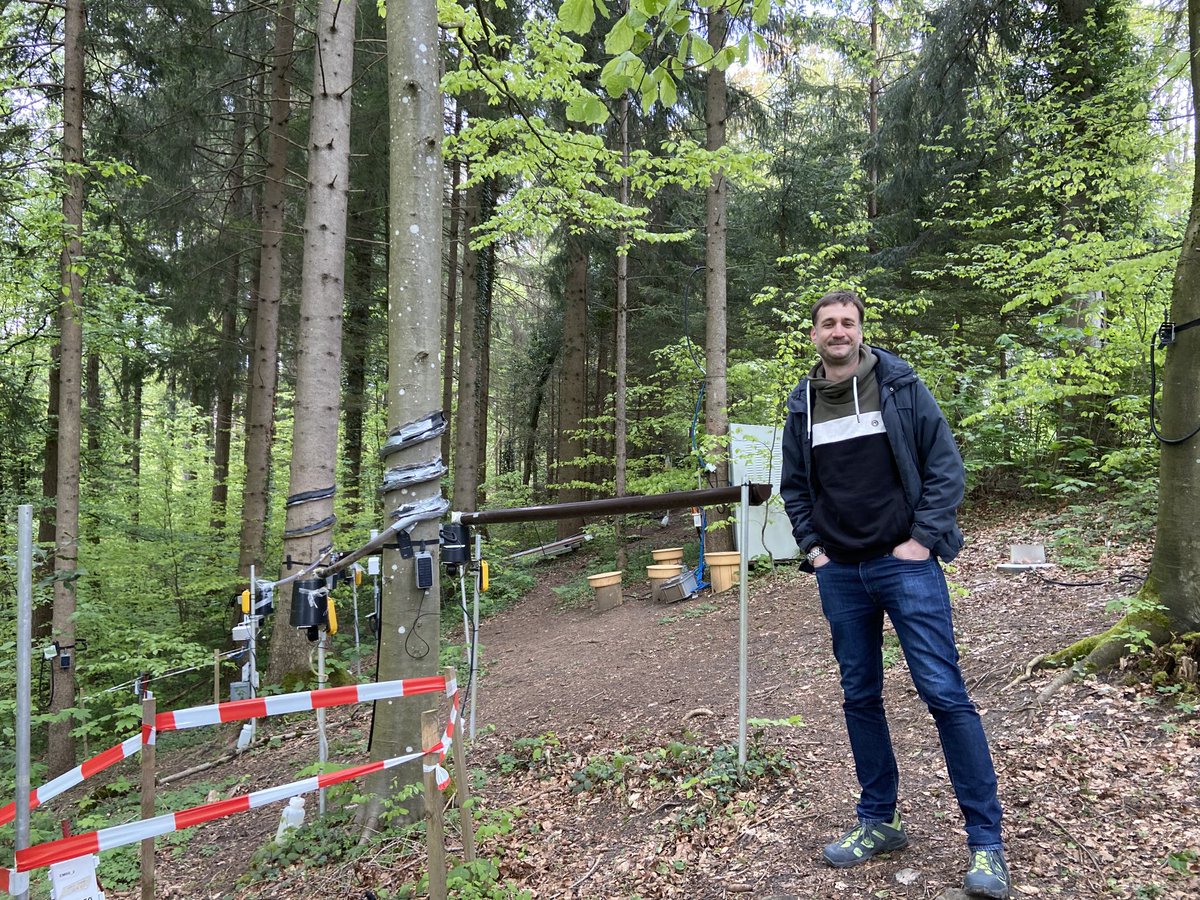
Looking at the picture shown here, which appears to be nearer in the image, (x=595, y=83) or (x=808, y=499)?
(x=808, y=499)

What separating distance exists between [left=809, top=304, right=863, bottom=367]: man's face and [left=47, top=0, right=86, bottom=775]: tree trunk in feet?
24.6

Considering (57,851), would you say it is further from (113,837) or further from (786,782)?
(786,782)

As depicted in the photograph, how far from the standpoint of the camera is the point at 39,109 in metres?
9.11

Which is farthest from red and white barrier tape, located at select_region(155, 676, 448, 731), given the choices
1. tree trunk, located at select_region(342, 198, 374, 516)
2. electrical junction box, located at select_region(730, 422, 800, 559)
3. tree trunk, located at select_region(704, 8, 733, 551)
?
tree trunk, located at select_region(342, 198, 374, 516)

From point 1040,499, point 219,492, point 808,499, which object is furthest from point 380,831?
point 219,492

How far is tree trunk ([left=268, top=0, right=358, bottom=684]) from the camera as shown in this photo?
6043 mm

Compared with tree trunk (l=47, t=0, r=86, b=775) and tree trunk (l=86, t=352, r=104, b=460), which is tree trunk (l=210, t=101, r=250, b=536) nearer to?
tree trunk (l=86, t=352, r=104, b=460)

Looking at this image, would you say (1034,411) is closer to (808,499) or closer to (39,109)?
(808,499)

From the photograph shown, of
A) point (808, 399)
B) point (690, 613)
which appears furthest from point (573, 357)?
point (808, 399)

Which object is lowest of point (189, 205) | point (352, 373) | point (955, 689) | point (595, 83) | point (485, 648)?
point (485, 648)

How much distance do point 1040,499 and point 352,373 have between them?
12336mm

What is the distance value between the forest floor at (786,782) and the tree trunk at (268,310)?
12.1 ft

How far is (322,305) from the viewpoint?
6.12 m

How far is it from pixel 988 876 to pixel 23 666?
10.4ft
